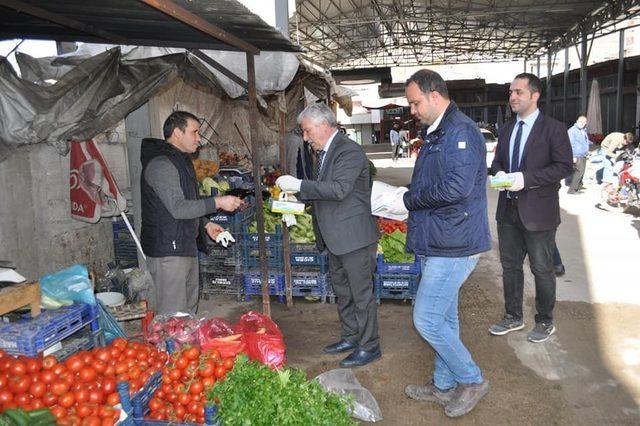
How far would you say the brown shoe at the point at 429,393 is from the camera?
3.48m

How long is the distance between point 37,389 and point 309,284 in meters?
3.30

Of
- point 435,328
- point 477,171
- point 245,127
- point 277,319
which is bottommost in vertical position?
point 277,319

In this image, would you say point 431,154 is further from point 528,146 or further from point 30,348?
point 30,348

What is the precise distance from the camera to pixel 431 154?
308 centimetres

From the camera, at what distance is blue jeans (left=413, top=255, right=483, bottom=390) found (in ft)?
10.0

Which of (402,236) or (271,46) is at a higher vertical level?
(271,46)

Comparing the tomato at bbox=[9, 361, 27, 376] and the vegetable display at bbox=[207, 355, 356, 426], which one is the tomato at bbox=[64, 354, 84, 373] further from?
the vegetable display at bbox=[207, 355, 356, 426]

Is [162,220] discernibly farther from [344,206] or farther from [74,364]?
[344,206]

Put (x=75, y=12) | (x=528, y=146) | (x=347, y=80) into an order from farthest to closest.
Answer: (x=347, y=80), (x=528, y=146), (x=75, y=12)

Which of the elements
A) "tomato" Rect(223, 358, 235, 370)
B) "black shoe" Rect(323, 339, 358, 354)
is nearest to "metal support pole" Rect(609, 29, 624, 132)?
"black shoe" Rect(323, 339, 358, 354)

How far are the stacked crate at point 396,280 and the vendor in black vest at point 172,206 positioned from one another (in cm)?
218

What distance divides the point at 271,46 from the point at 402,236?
2.61m

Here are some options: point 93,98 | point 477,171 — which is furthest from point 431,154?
point 93,98

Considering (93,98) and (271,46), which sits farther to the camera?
(93,98)
